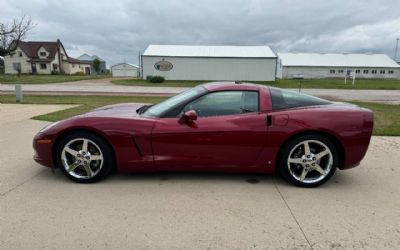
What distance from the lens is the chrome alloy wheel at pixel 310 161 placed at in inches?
140

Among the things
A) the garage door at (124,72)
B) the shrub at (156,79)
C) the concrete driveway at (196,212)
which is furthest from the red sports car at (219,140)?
the garage door at (124,72)

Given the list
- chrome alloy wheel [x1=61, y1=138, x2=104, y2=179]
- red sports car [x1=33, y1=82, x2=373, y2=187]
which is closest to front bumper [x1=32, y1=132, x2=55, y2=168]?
red sports car [x1=33, y1=82, x2=373, y2=187]

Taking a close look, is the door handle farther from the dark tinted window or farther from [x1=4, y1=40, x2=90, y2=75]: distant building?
[x1=4, y1=40, x2=90, y2=75]: distant building

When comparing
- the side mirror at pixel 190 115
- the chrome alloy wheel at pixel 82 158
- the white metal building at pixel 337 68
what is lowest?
the chrome alloy wheel at pixel 82 158

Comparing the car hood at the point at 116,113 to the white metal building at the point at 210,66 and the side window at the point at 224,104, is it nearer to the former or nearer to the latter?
the side window at the point at 224,104

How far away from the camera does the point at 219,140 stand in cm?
351

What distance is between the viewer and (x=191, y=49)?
129 ft

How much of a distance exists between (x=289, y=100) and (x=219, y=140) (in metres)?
1.04

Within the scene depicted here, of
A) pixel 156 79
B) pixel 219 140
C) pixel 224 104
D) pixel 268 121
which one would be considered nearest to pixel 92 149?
pixel 219 140

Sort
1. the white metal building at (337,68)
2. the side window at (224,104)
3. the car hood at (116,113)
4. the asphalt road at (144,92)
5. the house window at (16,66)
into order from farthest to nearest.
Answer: the white metal building at (337,68) → the house window at (16,66) → the asphalt road at (144,92) → the car hood at (116,113) → the side window at (224,104)

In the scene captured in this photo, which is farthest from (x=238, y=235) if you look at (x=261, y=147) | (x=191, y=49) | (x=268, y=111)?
(x=191, y=49)

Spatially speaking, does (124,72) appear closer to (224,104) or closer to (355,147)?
(224,104)

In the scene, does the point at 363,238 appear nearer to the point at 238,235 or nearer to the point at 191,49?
the point at 238,235

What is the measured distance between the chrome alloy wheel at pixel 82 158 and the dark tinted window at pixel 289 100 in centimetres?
223
